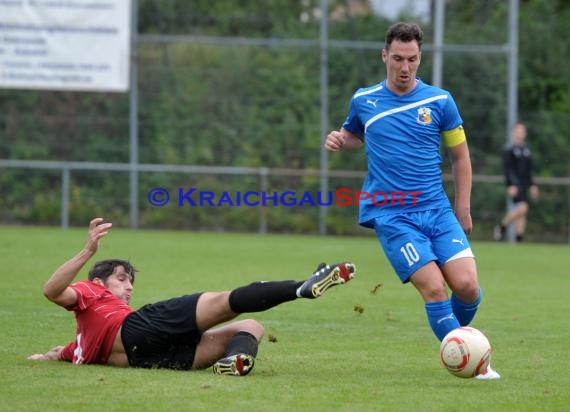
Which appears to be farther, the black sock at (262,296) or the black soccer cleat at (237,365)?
the black soccer cleat at (237,365)

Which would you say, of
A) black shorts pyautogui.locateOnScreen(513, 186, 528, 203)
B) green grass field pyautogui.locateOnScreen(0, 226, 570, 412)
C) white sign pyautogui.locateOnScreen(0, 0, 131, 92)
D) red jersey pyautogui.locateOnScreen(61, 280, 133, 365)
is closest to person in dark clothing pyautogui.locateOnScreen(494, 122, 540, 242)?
black shorts pyautogui.locateOnScreen(513, 186, 528, 203)

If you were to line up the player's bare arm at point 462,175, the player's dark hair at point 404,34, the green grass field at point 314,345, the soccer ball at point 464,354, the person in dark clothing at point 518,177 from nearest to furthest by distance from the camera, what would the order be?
the green grass field at point 314,345
the soccer ball at point 464,354
the player's dark hair at point 404,34
the player's bare arm at point 462,175
the person in dark clothing at point 518,177

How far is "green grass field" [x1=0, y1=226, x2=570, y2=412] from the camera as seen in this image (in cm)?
623

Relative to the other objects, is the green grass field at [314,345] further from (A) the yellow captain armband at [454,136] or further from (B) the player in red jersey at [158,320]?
(A) the yellow captain armband at [454,136]

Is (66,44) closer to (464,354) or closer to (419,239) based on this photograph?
(419,239)

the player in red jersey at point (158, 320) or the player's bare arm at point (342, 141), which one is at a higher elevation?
the player's bare arm at point (342, 141)

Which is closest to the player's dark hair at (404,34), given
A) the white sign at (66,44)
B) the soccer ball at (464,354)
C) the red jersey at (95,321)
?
the soccer ball at (464,354)

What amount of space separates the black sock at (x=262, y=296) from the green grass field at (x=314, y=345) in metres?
0.44

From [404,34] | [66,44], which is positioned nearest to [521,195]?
[66,44]

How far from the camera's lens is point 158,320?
23.2 feet

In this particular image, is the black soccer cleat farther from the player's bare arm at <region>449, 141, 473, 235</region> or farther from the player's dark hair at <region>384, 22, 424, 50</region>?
the player's dark hair at <region>384, 22, 424, 50</region>

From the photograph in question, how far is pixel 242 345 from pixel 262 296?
44cm

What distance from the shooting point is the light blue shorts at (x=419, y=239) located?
7211 mm

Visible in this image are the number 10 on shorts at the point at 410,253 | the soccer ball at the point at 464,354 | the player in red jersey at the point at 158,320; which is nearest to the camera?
the soccer ball at the point at 464,354
